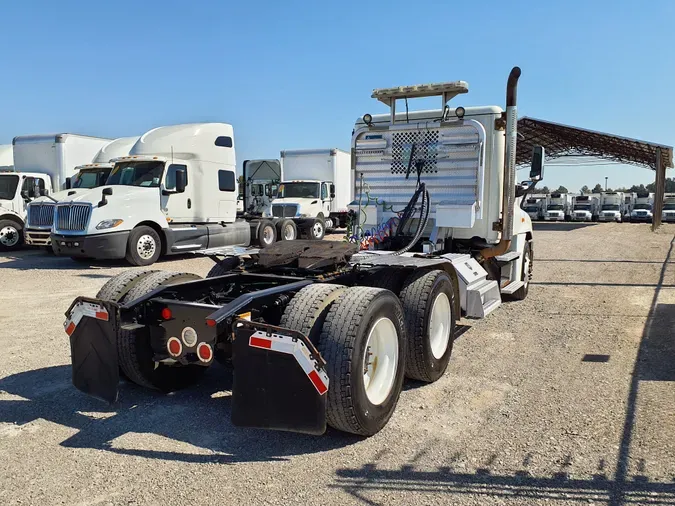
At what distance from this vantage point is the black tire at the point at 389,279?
529cm

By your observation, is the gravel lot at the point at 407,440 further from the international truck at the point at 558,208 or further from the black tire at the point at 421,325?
the international truck at the point at 558,208

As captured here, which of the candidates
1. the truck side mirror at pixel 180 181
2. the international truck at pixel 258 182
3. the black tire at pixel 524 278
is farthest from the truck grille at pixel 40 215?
the black tire at pixel 524 278

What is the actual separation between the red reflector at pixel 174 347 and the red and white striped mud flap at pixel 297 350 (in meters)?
0.94

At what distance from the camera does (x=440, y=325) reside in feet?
17.7

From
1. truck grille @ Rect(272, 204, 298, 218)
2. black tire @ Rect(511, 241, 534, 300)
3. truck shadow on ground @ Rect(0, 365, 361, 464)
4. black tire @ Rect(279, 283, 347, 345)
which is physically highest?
truck grille @ Rect(272, 204, 298, 218)

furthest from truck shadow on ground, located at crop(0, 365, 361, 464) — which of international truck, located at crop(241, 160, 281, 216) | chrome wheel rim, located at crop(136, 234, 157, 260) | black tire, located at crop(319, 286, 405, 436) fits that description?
international truck, located at crop(241, 160, 281, 216)

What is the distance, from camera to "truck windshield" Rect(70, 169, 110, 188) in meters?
15.0

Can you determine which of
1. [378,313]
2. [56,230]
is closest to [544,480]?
[378,313]

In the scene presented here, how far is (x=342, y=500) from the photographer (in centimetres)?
310

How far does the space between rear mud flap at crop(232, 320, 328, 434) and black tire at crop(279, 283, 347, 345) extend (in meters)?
0.30

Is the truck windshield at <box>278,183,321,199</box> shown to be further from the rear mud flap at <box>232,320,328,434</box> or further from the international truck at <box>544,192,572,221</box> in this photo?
the international truck at <box>544,192,572,221</box>

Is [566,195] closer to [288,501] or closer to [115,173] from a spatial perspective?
[115,173]

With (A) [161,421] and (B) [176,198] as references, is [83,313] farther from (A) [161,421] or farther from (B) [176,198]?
(B) [176,198]

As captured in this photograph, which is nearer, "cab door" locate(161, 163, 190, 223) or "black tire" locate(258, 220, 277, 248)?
"cab door" locate(161, 163, 190, 223)
